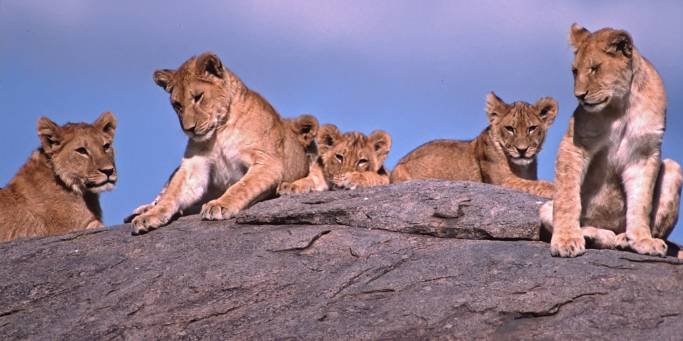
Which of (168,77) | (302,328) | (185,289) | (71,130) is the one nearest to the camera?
(302,328)

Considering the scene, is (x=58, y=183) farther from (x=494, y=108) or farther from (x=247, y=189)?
(x=494, y=108)

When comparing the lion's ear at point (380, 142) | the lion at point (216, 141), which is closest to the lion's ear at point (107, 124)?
the lion at point (216, 141)

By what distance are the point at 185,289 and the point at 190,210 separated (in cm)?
242

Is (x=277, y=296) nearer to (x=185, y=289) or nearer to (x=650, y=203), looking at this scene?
(x=185, y=289)

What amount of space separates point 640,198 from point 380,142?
4046mm

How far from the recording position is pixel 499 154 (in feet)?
39.6

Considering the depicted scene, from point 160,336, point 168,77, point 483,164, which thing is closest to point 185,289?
point 160,336

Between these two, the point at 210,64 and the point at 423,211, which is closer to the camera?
the point at 423,211

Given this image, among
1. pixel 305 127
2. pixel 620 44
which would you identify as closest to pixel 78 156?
pixel 305 127

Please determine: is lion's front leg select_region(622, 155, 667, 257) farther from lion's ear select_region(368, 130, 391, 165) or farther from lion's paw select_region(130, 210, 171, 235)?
lion's paw select_region(130, 210, 171, 235)

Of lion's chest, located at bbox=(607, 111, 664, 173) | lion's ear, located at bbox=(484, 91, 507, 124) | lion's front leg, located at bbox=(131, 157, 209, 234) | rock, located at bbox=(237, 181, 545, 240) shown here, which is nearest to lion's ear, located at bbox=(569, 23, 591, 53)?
lion's chest, located at bbox=(607, 111, 664, 173)

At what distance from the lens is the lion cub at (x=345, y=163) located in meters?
10.1

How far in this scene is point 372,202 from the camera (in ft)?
28.0

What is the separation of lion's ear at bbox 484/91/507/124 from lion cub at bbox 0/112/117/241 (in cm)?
472
